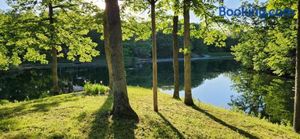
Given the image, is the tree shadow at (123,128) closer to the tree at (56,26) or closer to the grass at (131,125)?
the grass at (131,125)

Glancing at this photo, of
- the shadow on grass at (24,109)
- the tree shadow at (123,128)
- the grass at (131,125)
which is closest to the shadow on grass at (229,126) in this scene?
the grass at (131,125)

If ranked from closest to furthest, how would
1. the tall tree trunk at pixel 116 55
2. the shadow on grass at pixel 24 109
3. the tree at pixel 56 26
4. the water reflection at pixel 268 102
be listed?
the tall tree trunk at pixel 116 55 → the shadow on grass at pixel 24 109 → the tree at pixel 56 26 → the water reflection at pixel 268 102

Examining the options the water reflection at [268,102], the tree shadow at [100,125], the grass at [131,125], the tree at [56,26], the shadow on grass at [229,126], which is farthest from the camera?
the water reflection at [268,102]

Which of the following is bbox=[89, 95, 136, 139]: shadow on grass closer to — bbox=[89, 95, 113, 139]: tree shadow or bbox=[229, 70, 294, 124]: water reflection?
bbox=[89, 95, 113, 139]: tree shadow

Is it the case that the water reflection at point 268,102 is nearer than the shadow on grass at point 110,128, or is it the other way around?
the shadow on grass at point 110,128

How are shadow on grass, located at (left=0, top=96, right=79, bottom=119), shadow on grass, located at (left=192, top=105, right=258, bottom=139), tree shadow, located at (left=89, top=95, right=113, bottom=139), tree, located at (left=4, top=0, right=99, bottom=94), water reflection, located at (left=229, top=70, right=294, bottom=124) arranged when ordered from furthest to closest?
water reflection, located at (left=229, top=70, right=294, bottom=124) → tree, located at (left=4, top=0, right=99, bottom=94) → shadow on grass, located at (left=0, top=96, right=79, bottom=119) → shadow on grass, located at (left=192, top=105, right=258, bottom=139) → tree shadow, located at (left=89, top=95, right=113, bottom=139)

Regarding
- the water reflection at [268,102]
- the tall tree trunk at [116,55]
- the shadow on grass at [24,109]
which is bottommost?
the water reflection at [268,102]

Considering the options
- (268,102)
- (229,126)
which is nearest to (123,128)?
(229,126)

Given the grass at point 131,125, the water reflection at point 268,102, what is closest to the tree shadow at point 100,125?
the grass at point 131,125

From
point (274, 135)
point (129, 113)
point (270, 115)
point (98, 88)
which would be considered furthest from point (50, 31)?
point (270, 115)

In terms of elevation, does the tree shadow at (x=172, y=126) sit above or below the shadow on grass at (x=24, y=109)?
below

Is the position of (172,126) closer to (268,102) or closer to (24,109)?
(24,109)

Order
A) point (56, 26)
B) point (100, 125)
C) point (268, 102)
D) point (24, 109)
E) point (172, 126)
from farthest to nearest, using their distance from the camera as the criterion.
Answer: point (268, 102) < point (56, 26) < point (24, 109) < point (172, 126) < point (100, 125)

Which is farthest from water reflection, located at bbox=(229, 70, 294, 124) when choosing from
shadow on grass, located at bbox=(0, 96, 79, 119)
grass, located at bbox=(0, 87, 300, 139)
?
shadow on grass, located at bbox=(0, 96, 79, 119)
